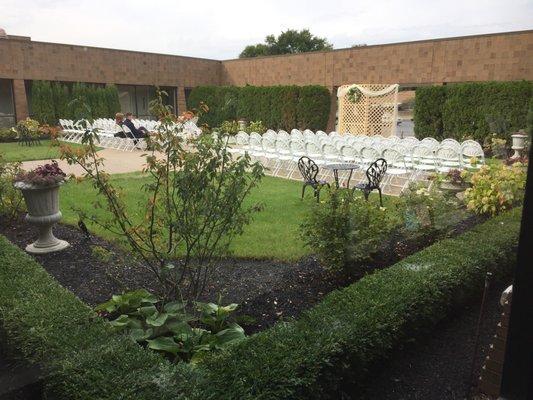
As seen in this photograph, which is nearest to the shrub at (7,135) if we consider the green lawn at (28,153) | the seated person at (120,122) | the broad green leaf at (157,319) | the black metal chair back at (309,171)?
the green lawn at (28,153)

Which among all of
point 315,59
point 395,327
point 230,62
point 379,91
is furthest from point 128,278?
point 230,62

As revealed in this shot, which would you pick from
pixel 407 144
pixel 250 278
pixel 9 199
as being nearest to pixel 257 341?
pixel 250 278

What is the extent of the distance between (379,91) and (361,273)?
13.8 metres

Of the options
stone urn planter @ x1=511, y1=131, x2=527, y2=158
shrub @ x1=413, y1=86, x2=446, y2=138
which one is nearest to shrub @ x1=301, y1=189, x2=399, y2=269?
stone urn planter @ x1=511, y1=131, x2=527, y2=158

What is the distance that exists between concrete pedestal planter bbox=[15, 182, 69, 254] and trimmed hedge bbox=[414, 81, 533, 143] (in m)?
12.6

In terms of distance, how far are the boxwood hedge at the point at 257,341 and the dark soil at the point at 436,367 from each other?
15 centimetres

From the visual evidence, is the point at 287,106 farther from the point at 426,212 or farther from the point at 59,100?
the point at 426,212

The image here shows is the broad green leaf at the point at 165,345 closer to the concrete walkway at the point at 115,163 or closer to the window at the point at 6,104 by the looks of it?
the concrete walkway at the point at 115,163

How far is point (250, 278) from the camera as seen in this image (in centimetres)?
428

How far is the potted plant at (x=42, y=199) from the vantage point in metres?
4.71

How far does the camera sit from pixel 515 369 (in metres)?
1.24

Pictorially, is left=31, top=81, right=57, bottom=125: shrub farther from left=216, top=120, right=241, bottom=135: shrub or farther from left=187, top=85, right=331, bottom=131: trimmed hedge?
left=216, top=120, right=241, bottom=135: shrub

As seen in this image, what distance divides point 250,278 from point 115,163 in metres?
9.07

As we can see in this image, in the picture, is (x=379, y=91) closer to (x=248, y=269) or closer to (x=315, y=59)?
(x=315, y=59)
